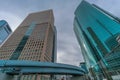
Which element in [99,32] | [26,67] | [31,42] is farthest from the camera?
[31,42]

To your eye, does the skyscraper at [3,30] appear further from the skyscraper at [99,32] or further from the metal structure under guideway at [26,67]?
the metal structure under guideway at [26,67]

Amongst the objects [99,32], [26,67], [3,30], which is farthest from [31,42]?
[26,67]

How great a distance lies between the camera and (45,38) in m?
123

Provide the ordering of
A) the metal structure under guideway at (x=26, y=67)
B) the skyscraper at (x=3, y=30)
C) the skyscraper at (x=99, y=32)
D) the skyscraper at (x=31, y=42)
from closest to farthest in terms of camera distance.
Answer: the metal structure under guideway at (x=26, y=67)
the skyscraper at (x=99, y=32)
the skyscraper at (x=31, y=42)
the skyscraper at (x=3, y=30)

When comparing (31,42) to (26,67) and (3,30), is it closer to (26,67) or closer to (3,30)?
(3,30)

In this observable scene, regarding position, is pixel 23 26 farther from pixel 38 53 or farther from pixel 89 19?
pixel 89 19

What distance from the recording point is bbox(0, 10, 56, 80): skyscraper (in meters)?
109

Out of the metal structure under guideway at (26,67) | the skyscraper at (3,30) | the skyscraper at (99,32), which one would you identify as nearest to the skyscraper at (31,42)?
the skyscraper at (3,30)

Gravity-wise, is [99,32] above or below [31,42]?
above

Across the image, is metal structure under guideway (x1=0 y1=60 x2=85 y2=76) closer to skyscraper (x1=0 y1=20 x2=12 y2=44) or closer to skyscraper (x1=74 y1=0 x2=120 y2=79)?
skyscraper (x1=74 y1=0 x2=120 y2=79)

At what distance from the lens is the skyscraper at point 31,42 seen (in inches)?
4301

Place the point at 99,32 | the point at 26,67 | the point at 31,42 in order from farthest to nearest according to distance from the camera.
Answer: the point at 31,42
the point at 99,32
the point at 26,67

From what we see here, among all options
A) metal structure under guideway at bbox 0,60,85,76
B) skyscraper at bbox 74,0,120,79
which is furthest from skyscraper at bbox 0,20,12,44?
metal structure under guideway at bbox 0,60,85,76

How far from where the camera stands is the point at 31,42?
124812 millimetres
